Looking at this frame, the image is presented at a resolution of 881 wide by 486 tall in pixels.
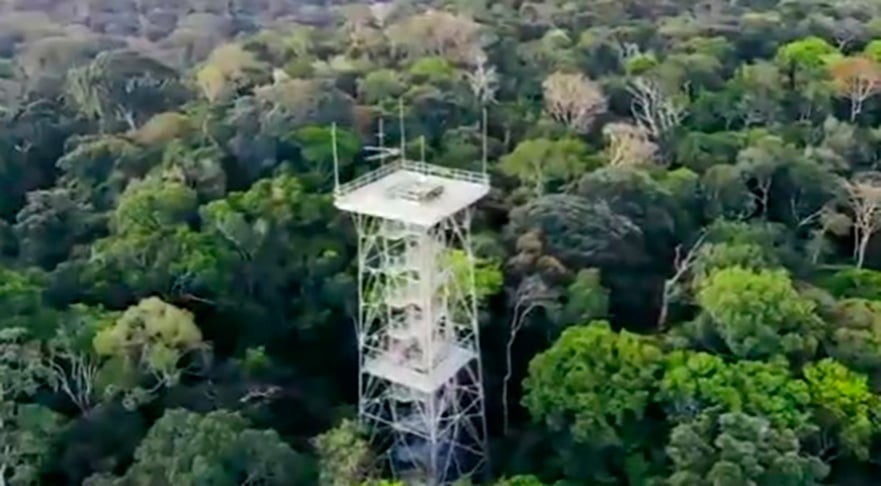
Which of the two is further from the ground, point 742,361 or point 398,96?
point 398,96

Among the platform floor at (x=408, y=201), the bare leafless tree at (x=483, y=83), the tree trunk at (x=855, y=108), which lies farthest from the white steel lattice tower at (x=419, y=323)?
the tree trunk at (x=855, y=108)

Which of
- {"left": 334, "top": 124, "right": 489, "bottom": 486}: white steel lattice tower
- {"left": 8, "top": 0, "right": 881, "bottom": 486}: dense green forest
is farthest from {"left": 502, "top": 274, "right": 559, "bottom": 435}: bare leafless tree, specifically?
{"left": 334, "top": 124, "right": 489, "bottom": 486}: white steel lattice tower

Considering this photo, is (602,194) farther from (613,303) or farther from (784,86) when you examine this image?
(784,86)

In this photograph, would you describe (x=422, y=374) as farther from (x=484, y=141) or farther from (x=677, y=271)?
(x=484, y=141)

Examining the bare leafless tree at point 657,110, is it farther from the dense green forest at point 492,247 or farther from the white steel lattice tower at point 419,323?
the white steel lattice tower at point 419,323

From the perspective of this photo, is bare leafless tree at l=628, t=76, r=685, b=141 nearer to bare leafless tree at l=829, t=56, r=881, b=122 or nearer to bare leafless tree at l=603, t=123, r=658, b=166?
bare leafless tree at l=603, t=123, r=658, b=166

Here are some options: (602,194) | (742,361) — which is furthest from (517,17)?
(742,361)
